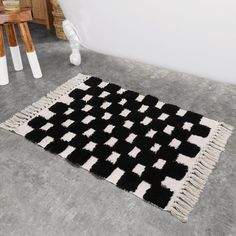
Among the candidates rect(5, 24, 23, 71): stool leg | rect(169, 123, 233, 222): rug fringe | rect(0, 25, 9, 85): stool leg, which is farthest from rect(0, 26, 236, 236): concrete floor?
rect(5, 24, 23, 71): stool leg

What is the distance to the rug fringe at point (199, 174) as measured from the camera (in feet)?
3.58

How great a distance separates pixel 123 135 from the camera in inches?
56.5

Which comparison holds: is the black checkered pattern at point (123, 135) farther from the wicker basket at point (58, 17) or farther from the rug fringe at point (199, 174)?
the wicker basket at point (58, 17)

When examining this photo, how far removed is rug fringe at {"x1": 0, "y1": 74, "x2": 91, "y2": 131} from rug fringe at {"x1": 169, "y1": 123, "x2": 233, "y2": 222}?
0.85 m

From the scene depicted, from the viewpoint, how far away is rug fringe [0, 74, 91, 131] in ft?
5.05

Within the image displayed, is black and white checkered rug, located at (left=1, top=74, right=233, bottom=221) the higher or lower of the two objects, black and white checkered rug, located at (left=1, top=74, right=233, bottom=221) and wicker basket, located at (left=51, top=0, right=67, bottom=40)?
the lower

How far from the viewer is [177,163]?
4.17 feet

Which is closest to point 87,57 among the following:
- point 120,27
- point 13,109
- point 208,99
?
point 120,27

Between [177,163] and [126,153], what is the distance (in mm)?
221

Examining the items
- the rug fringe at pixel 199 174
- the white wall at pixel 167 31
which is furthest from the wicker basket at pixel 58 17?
the rug fringe at pixel 199 174

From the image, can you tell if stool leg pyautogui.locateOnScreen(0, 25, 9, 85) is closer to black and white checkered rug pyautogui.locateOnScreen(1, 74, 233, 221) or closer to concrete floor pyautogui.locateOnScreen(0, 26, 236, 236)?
concrete floor pyautogui.locateOnScreen(0, 26, 236, 236)

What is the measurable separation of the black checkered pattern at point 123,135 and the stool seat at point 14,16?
497mm

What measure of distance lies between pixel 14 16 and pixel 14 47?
0.24m

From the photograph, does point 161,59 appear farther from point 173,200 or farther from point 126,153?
point 173,200
